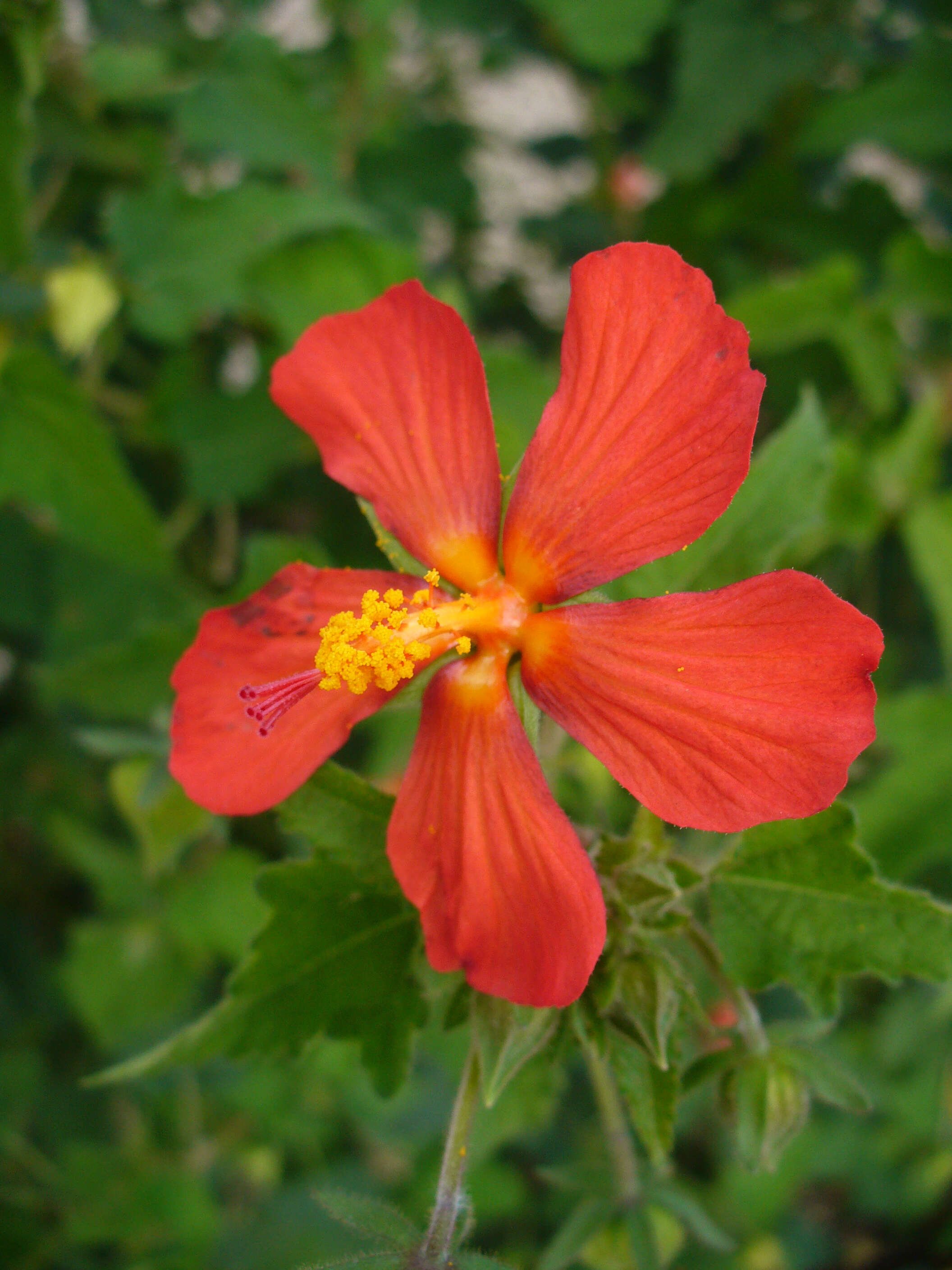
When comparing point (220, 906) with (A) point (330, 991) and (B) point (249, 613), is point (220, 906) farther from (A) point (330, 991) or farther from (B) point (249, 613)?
(B) point (249, 613)

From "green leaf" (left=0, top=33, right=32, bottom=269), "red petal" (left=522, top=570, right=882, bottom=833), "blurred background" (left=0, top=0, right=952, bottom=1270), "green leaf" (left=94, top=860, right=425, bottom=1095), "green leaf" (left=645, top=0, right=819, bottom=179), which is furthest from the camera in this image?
"green leaf" (left=645, top=0, right=819, bottom=179)

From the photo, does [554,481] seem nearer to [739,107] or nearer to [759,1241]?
[739,107]

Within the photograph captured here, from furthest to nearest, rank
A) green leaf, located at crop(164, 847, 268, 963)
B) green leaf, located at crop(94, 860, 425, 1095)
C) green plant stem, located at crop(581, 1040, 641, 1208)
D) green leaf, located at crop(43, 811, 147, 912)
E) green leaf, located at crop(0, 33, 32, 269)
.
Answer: green leaf, located at crop(43, 811, 147, 912)
green leaf, located at crop(164, 847, 268, 963)
green leaf, located at crop(0, 33, 32, 269)
green plant stem, located at crop(581, 1040, 641, 1208)
green leaf, located at crop(94, 860, 425, 1095)

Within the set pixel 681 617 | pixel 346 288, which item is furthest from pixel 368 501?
pixel 346 288

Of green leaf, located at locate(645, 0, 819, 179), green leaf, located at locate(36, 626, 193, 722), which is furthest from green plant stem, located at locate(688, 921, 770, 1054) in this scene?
green leaf, located at locate(645, 0, 819, 179)

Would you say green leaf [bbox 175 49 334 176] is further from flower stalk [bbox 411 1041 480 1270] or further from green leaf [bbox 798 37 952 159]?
flower stalk [bbox 411 1041 480 1270]

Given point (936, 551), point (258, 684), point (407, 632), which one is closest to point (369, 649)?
point (407, 632)
